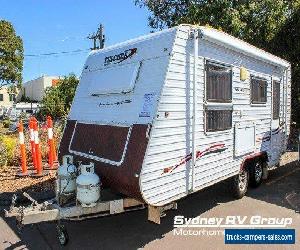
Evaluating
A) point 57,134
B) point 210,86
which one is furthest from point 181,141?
point 57,134

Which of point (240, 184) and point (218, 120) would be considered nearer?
point (218, 120)

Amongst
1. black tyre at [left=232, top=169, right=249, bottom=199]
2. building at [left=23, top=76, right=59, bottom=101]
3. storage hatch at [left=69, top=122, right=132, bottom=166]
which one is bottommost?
black tyre at [left=232, top=169, right=249, bottom=199]

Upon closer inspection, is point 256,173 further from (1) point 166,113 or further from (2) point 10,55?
(2) point 10,55

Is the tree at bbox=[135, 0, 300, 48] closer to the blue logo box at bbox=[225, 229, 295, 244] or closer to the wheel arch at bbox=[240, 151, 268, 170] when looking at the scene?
the wheel arch at bbox=[240, 151, 268, 170]

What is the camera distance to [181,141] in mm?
6348

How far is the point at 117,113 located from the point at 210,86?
1773 millimetres

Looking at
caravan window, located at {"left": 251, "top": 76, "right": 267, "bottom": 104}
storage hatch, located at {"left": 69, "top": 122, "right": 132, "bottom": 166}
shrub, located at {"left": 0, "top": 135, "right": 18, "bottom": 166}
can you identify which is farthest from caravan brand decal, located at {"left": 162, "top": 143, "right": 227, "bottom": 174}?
shrub, located at {"left": 0, "top": 135, "right": 18, "bottom": 166}

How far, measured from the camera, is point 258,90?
902 centimetres

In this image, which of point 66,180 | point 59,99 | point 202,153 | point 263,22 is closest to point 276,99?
point 202,153

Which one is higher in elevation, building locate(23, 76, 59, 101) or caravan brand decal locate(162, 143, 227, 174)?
building locate(23, 76, 59, 101)

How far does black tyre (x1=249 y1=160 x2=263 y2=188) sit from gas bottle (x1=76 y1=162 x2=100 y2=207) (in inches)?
177

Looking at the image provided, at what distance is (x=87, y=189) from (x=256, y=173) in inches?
198

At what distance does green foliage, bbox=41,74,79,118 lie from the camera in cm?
2772

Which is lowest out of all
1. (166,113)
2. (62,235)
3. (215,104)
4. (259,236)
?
(259,236)
